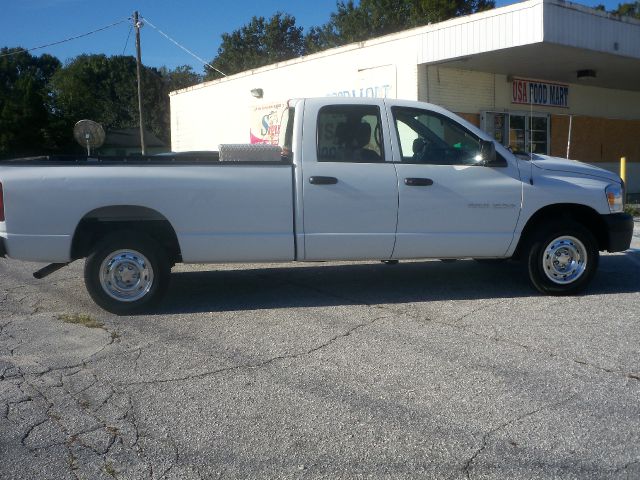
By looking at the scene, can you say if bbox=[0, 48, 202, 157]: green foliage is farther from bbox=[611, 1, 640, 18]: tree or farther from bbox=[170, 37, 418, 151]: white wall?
bbox=[611, 1, 640, 18]: tree

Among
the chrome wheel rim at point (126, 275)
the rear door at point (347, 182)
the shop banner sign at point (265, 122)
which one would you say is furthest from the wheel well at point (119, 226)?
the shop banner sign at point (265, 122)

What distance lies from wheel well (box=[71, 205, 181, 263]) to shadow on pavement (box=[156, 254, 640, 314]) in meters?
0.78

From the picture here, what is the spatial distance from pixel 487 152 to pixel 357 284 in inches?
86.5

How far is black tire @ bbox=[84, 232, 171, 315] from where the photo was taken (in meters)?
6.04

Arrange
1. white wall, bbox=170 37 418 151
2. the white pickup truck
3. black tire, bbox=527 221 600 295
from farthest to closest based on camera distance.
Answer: white wall, bbox=170 37 418 151 → black tire, bbox=527 221 600 295 → the white pickup truck

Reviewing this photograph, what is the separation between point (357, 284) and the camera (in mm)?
7523

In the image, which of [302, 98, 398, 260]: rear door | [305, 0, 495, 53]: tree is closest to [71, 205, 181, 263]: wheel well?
[302, 98, 398, 260]: rear door

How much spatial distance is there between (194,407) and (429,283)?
4.10 meters

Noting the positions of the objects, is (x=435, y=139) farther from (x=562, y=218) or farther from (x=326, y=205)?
(x=562, y=218)

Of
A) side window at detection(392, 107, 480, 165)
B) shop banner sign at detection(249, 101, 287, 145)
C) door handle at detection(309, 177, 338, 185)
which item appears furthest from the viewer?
shop banner sign at detection(249, 101, 287, 145)

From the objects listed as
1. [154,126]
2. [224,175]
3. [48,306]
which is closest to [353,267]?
[224,175]

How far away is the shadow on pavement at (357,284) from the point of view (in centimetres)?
676

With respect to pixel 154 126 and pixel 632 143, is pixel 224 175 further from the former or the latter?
pixel 154 126

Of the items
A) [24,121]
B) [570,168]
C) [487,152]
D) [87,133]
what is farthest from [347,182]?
[24,121]
